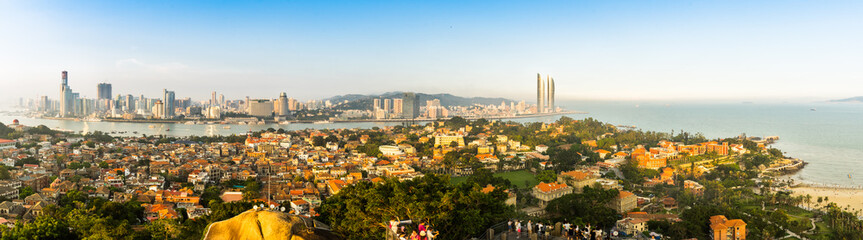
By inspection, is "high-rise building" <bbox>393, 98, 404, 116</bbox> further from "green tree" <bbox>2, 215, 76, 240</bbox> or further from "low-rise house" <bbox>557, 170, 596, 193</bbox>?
"green tree" <bbox>2, 215, 76, 240</bbox>

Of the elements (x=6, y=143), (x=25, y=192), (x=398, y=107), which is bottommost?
(x=25, y=192)

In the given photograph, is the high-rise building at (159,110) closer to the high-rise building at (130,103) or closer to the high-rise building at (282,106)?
the high-rise building at (130,103)

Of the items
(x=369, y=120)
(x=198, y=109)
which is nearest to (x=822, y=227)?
(x=369, y=120)

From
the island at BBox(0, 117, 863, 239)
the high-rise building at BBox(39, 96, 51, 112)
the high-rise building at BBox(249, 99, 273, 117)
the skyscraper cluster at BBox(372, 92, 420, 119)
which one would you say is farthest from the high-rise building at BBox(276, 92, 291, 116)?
the island at BBox(0, 117, 863, 239)

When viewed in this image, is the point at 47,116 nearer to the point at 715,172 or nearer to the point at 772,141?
the point at 715,172

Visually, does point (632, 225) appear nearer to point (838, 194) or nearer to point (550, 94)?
point (838, 194)

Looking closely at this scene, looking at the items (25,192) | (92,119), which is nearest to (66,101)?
(92,119)

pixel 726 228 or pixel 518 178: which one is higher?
pixel 726 228
